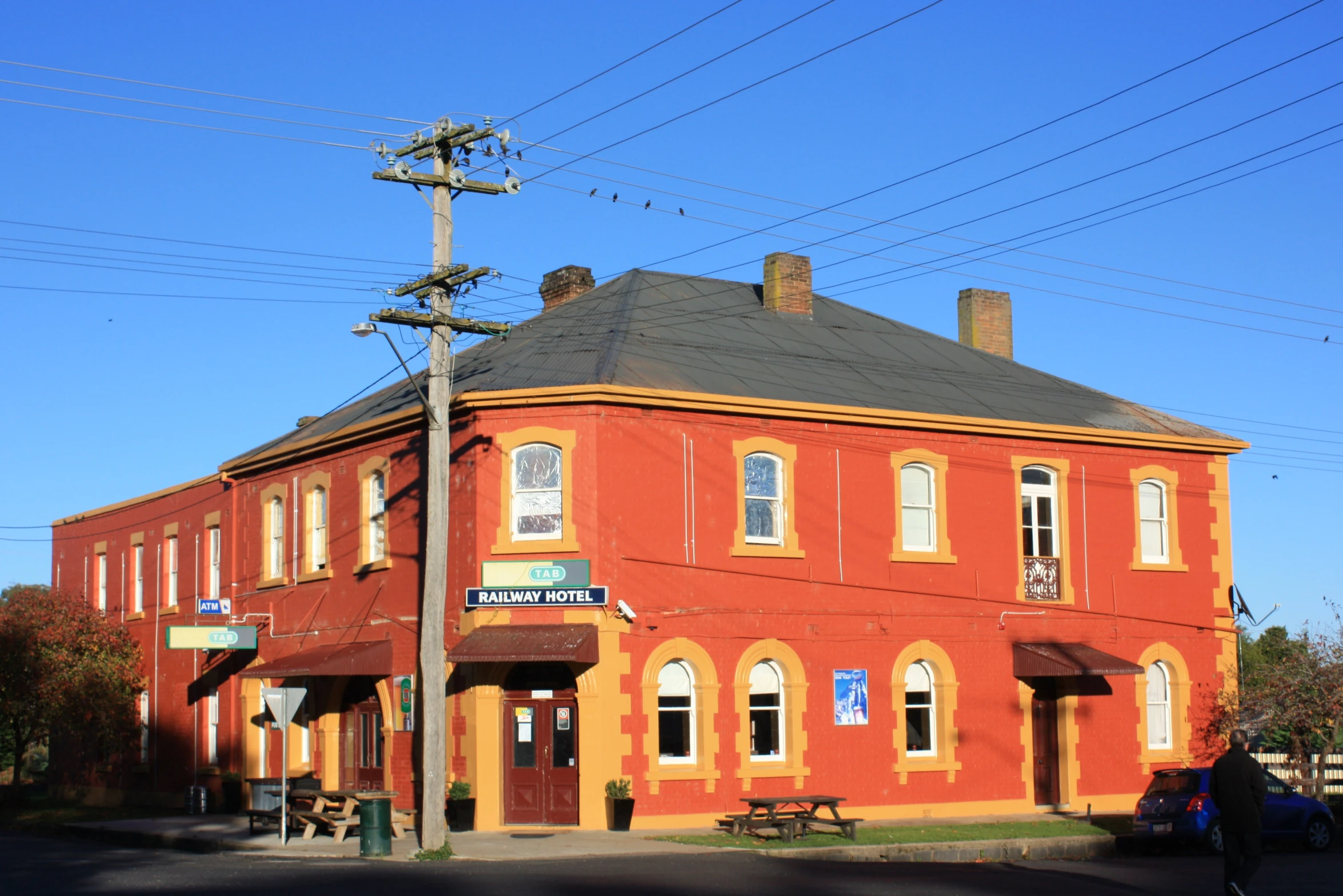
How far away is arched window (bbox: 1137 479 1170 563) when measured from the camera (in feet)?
97.8

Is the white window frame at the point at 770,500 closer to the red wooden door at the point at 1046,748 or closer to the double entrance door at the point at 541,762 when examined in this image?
the double entrance door at the point at 541,762

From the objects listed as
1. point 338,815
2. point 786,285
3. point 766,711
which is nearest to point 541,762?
point 338,815

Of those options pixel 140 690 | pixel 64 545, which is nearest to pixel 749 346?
pixel 140 690

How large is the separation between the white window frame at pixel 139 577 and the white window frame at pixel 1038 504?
2239cm

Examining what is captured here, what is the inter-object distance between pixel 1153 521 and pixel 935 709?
6.72 metres

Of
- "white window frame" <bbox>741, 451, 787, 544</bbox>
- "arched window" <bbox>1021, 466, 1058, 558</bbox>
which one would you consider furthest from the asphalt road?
"arched window" <bbox>1021, 466, 1058, 558</bbox>

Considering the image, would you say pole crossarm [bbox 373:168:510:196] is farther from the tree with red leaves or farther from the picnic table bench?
the tree with red leaves

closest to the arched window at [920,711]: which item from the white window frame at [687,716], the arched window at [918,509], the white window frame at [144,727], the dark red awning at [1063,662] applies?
the dark red awning at [1063,662]

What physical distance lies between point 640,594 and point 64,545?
25.4 m

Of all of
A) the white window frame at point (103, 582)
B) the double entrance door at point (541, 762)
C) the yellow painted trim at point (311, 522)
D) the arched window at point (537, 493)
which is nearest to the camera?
the double entrance door at point (541, 762)

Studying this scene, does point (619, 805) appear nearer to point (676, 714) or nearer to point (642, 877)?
point (676, 714)

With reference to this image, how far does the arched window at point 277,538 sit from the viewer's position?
3111 centimetres

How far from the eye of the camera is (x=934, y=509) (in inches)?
1080

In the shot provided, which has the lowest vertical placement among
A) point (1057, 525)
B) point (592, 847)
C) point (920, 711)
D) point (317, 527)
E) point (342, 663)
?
point (592, 847)
